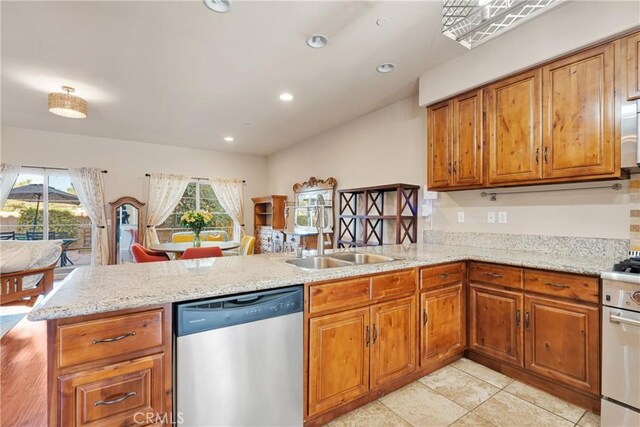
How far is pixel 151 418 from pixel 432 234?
3.00 meters

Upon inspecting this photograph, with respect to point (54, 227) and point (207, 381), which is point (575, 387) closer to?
point (207, 381)

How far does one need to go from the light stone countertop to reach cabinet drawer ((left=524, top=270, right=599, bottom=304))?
0.21 feet

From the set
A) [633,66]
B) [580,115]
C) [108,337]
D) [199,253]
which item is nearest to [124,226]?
[199,253]

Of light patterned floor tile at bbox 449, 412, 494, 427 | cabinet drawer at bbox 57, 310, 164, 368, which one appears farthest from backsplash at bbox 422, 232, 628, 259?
cabinet drawer at bbox 57, 310, 164, 368

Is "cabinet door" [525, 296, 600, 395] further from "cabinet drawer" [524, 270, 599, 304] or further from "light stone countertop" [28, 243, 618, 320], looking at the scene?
"light stone countertop" [28, 243, 618, 320]

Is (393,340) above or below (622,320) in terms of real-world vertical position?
below

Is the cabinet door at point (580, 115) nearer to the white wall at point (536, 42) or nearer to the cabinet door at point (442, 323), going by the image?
the white wall at point (536, 42)

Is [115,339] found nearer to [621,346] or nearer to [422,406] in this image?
[422,406]

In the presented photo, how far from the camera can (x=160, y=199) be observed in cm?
600

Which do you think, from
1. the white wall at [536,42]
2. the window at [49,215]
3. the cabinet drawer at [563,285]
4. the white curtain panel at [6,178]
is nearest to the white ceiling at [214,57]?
the white wall at [536,42]

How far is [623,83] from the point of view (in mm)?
1905

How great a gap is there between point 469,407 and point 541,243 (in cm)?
151

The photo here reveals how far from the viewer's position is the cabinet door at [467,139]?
2.66 meters

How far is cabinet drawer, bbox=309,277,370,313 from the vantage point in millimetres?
1672
